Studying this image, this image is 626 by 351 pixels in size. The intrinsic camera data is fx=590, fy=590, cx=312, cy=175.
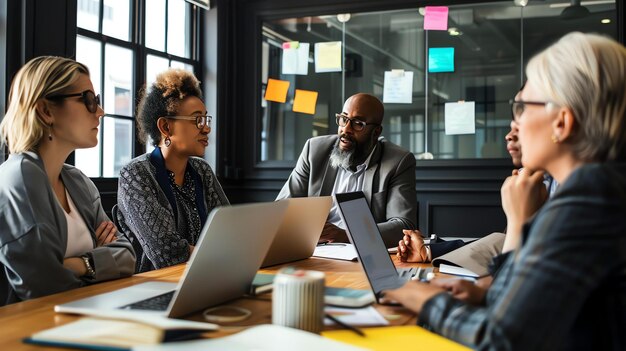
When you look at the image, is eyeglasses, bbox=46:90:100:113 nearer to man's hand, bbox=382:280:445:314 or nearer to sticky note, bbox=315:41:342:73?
Answer: man's hand, bbox=382:280:445:314

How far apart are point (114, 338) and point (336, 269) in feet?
2.93

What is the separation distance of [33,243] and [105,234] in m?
0.33

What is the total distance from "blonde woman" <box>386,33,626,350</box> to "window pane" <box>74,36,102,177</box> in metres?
2.47

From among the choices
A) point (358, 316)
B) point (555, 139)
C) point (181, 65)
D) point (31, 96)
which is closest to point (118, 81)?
point (181, 65)

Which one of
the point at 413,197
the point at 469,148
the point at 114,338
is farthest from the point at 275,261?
the point at 469,148

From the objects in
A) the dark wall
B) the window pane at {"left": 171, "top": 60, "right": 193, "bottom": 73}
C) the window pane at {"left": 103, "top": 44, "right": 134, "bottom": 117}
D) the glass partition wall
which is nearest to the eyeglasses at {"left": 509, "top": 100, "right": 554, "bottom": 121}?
the dark wall

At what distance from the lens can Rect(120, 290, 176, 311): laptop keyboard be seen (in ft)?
3.57

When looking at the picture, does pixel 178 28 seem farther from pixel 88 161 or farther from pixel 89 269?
pixel 89 269

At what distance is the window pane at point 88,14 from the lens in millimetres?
2941

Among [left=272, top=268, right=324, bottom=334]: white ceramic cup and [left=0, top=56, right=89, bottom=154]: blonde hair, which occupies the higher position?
[left=0, top=56, right=89, bottom=154]: blonde hair

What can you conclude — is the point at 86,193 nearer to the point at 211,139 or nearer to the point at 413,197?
the point at 413,197

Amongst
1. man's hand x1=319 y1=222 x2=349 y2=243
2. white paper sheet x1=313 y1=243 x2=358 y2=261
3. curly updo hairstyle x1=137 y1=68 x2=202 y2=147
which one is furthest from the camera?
curly updo hairstyle x1=137 y1=68 x2=202 y2=147

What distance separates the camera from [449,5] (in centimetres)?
375

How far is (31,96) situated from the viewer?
1661 mm
